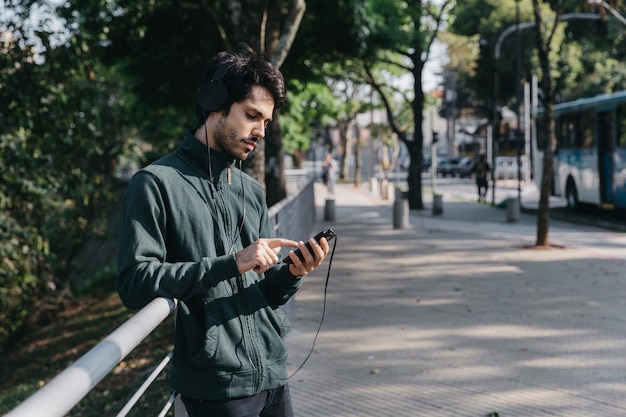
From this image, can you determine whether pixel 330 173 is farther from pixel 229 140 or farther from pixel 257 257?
pixel 257 257

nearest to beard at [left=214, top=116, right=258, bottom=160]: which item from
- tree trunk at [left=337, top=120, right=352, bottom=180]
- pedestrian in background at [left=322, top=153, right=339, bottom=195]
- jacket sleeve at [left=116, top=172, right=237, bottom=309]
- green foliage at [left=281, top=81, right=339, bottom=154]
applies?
jacket sleeve at [left=116, top=172, right=237, bottom=309]

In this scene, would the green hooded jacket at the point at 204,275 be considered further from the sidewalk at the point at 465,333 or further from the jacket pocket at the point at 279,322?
the sidewalk at the point at 465,333

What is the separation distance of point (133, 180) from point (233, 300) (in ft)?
1.43

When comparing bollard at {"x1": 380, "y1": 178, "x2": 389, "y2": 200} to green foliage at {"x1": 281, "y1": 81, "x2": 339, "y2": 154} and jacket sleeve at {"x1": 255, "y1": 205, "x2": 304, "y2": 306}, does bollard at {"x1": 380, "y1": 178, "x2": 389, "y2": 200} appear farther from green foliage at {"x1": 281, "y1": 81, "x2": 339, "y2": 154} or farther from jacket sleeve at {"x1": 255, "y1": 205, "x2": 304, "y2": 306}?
jacket sleeve at {"x1": 255, "y1": 205, "x2": 304, "y2": 306}

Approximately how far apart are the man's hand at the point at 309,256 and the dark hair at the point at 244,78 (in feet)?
1.48

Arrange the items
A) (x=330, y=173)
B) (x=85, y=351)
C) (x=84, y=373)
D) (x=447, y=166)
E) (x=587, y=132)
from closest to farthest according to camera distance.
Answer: (x=84, y=373) → (x=85, y=351) → (x=587, y=132) → (x=330, y=173) → (x=447, y=166)

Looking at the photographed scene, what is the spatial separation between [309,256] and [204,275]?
0.32m

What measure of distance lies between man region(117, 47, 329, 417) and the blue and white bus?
20.2 m

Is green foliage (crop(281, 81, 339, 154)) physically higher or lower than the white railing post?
higher

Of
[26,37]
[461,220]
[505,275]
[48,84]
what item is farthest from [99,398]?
[461,220]

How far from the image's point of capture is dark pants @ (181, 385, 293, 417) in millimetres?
2500

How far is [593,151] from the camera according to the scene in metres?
23.3

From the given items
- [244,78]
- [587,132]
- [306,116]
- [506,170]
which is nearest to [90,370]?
[244,78]

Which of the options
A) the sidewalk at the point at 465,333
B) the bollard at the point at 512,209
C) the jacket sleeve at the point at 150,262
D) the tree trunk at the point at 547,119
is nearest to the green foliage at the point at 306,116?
the bollard at the point at 512,209
